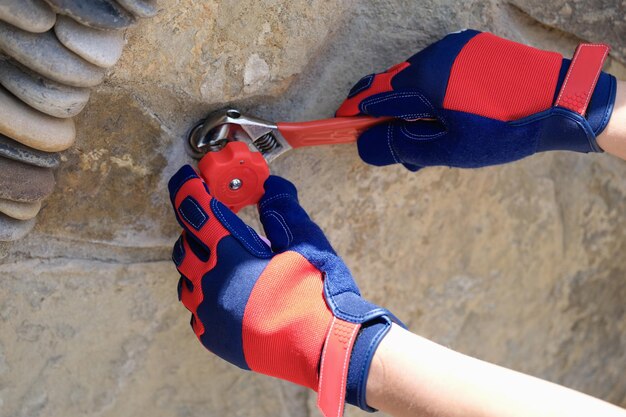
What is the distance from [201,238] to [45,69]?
241mm

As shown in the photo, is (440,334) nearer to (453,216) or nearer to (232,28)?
(453,216)

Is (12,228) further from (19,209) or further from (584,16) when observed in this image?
(584,16)

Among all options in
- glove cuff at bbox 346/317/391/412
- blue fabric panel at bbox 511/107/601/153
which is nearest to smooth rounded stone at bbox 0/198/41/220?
glove cuff at bbox 346/317/391/412

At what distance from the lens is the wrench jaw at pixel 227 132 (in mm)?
926

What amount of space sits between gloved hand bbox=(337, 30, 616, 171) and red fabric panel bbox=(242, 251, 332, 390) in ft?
0.71

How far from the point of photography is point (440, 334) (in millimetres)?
1244

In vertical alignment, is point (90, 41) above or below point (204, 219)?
above

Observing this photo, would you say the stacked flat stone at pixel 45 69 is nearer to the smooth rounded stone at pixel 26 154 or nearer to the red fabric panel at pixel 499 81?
the smooth rounded stone at pixel 26 154

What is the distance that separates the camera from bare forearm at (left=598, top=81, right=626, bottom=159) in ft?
3.00

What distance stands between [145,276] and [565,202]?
2.09ft

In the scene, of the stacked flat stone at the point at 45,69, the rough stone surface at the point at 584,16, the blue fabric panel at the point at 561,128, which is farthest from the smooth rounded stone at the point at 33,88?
the rough stone surface at the point at 584,16

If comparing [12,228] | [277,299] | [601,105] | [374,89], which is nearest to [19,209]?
[12,228]

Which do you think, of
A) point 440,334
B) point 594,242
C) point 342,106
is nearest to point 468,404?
point 342,106

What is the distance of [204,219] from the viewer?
2.81ft
